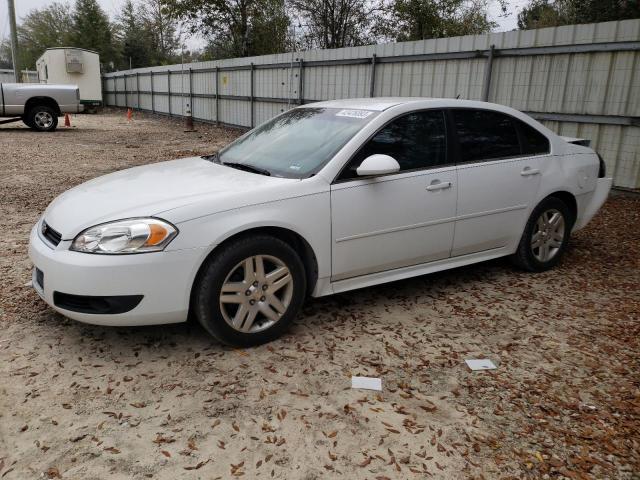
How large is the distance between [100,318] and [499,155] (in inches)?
131

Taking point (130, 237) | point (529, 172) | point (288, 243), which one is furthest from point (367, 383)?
point (529, 172)

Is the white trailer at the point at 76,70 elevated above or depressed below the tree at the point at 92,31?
below

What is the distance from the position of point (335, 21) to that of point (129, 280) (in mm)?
24978

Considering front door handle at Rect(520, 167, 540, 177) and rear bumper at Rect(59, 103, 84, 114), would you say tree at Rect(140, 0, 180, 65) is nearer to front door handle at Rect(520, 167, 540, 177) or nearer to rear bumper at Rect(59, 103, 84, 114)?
rear bumper at Rect(59, 103, 84, 114)


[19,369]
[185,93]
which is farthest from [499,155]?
[185,93]

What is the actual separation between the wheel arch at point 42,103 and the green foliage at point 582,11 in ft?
58.2

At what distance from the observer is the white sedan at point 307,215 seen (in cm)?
311

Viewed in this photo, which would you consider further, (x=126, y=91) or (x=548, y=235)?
(x=126, y=91)

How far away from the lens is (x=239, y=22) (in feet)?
102

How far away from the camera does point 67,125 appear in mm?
20016

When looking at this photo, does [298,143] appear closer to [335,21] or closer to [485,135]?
[485,135]

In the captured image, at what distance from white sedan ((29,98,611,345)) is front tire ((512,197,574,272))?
0.01 m

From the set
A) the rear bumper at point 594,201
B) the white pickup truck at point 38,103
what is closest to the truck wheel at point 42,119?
the white pickup truck at point 38,103

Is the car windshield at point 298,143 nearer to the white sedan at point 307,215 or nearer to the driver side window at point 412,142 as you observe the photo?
the white sedan at point 307,215
